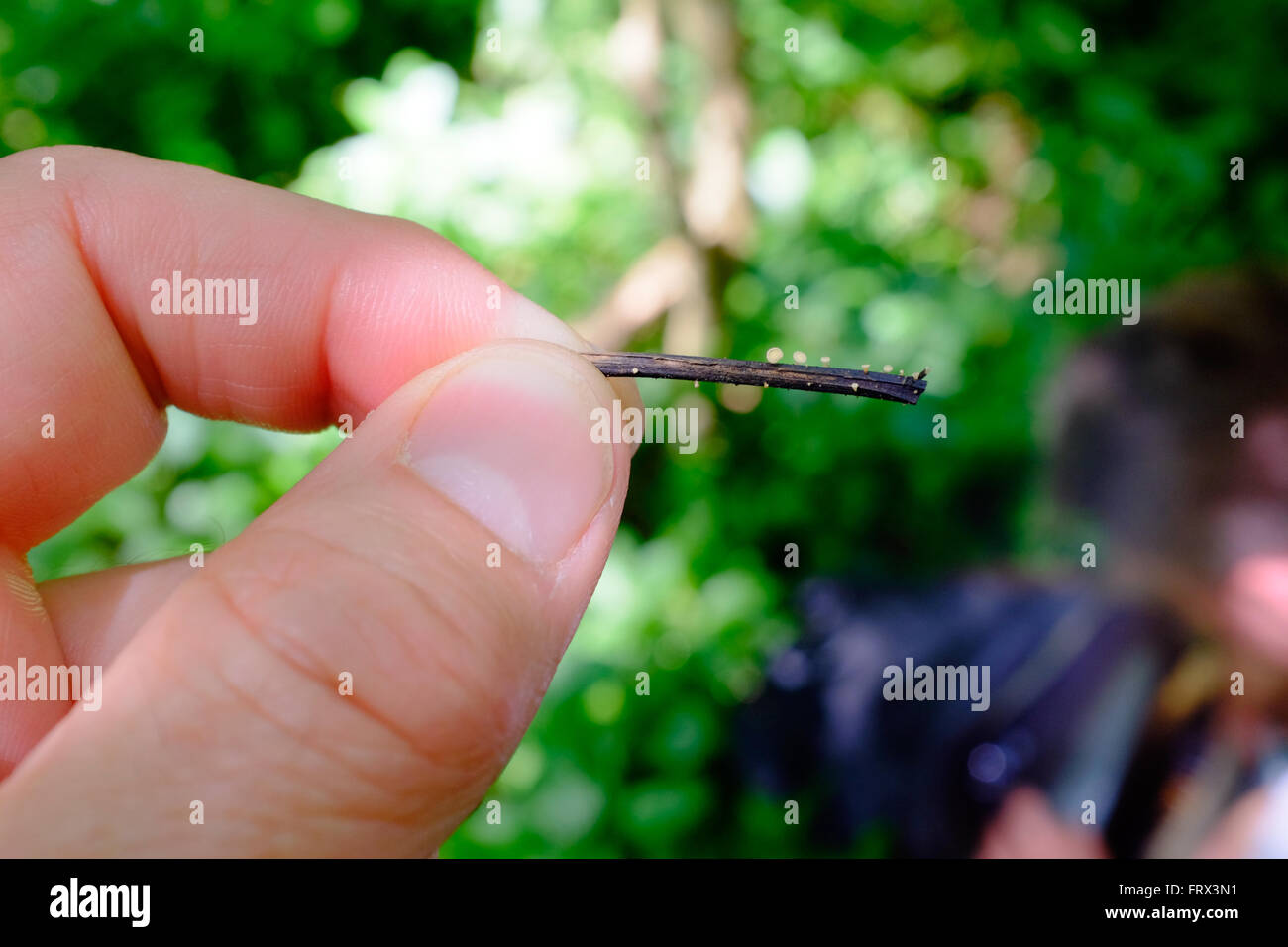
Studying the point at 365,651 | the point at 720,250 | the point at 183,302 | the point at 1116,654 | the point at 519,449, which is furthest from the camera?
the point at 720,250

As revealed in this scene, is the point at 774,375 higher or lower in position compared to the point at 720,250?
lower

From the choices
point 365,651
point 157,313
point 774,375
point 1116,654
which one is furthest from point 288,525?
point 1116,654

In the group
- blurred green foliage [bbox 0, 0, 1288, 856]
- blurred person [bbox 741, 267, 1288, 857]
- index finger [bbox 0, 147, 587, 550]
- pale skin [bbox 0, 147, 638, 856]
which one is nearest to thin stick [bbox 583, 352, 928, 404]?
pale skin [bbox 0, 147, 638, 856]

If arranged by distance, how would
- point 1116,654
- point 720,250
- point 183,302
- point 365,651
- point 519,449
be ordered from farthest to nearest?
point 720,250 < point 1116,654 < point 183,302 < point 519,449 < point 365,651

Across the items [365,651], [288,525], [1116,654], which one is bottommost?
[1116,654]

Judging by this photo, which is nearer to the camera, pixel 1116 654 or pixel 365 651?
pixel 365 651

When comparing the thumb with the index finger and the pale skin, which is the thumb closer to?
the pale skin

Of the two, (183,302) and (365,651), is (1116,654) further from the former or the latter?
(183,302)
